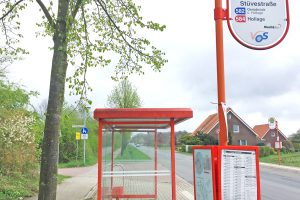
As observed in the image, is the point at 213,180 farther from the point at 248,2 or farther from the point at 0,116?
the point at 0,116

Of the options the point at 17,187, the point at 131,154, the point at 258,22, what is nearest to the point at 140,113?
the point at 131,154

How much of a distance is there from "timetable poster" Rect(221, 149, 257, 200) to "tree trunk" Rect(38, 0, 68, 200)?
492 centimetres

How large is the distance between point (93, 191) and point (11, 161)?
3.30 meters

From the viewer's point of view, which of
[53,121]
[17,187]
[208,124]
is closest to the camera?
[53,121]

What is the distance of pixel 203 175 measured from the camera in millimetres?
4570

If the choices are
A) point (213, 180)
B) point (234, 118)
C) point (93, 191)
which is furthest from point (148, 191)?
point (234, 118)

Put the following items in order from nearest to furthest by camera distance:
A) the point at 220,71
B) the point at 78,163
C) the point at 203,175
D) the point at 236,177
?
the point at 236,177, the point at 220,71, the point at 203,175, the point at 78,163

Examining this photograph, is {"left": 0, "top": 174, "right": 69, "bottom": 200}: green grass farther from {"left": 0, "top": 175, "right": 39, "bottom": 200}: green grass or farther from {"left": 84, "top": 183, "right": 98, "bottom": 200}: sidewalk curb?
{"left": 84, "top": 183, "right": 98, "bottom": 200}: sidewalk curb

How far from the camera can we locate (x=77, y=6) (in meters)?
9.08

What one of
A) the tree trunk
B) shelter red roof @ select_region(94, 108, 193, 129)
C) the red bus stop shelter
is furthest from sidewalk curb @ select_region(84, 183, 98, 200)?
shelter red roof @ select_region(94, 108, 193, 129)

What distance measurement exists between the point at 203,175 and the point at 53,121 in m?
4.57

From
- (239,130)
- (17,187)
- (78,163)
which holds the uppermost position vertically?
(239,130)

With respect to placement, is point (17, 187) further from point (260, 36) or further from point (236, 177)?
point (260, 36)

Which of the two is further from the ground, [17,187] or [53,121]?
[53,121]
